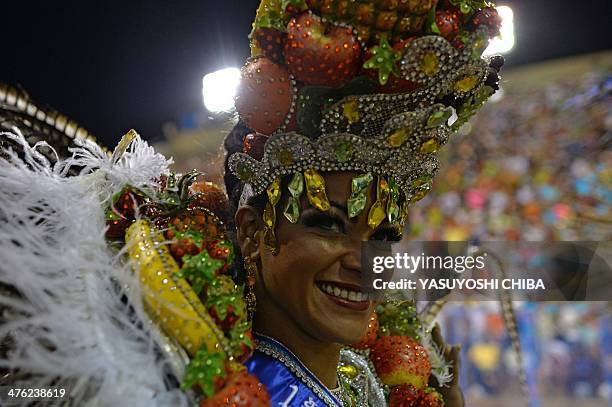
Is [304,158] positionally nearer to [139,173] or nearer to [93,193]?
[139,173]

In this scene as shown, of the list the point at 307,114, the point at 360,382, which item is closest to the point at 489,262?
the point at 360,382

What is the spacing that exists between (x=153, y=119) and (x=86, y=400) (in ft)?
12.4

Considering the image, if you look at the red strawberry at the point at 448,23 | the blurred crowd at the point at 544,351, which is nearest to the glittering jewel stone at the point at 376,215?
the red strawberry at the point at 448,23

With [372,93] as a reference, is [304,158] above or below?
below

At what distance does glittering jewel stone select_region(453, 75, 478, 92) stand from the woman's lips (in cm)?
58

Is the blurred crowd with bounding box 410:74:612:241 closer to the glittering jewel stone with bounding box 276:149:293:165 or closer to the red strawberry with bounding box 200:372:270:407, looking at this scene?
the glittering jewel stone with bounding box 276:149:293:165

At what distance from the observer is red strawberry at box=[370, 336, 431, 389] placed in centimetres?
204

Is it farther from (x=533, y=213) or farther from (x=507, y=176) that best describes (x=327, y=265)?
(x=507, y=176)

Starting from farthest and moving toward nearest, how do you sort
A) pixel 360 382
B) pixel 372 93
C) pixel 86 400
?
pixel 360 382 < pixel 372 93 < pixel 86 400

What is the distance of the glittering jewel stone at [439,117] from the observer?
1.48 m

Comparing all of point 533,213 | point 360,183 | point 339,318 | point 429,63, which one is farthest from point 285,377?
point 533,213

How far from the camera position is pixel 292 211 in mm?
1544

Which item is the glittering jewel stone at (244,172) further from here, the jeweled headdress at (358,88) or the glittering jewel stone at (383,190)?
the glittering jewel stone at (383,190)

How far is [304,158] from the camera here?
5.05 feet
